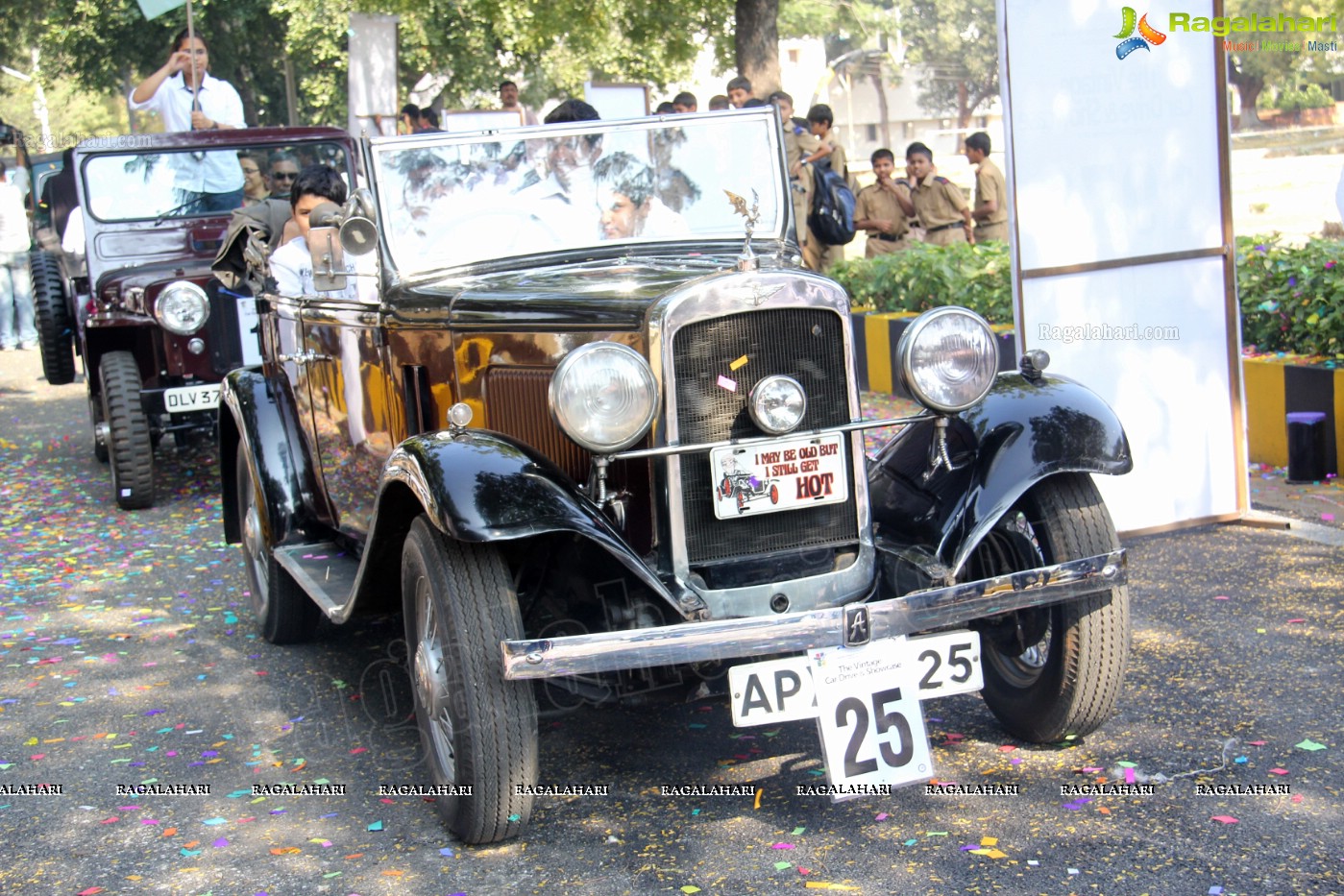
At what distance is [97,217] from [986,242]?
6199 mm

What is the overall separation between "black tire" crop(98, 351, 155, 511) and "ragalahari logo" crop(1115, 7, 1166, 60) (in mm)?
5504

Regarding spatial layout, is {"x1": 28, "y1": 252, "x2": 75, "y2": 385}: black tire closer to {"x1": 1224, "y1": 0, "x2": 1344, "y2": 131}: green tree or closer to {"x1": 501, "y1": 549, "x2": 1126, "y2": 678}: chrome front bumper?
{"x1": 501, "y1": 549, "x2": 1126, "y2": 678}: chrome front bumper

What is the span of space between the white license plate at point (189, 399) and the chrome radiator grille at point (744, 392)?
5.30 meters

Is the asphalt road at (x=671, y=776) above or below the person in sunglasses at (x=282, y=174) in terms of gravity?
below

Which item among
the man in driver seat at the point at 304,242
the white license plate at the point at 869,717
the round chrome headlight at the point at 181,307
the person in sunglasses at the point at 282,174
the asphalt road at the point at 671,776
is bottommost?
the asphalt road at the point at 671,776

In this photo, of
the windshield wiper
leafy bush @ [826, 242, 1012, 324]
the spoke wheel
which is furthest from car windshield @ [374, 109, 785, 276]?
the windshield wiper

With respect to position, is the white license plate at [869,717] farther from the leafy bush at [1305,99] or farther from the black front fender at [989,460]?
the leafy bush at [1305,99]

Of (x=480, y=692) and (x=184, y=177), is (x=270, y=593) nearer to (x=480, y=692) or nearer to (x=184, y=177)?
(x=480, y=692)

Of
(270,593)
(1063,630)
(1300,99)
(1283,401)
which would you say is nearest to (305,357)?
(270,593)

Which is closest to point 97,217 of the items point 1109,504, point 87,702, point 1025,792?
point 87,702

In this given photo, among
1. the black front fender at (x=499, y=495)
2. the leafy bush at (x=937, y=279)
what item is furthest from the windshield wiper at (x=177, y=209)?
the black front fender at (x=499, y=495)

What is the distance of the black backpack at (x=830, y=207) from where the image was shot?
405 inches

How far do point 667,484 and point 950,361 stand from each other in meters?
0.81

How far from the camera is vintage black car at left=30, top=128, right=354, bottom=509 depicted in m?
8.04
